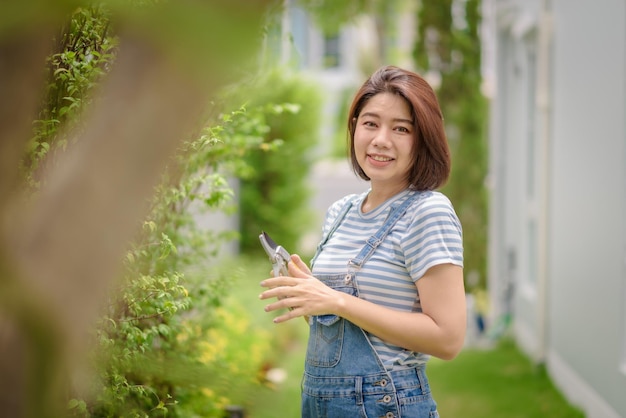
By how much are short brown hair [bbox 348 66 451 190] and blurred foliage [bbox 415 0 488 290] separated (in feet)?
25.4

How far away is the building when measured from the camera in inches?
178

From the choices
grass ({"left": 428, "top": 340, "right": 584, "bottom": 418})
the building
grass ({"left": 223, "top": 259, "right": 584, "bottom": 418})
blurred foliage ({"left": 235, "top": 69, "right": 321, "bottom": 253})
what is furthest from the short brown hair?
blurred foliage ({"left": 235, "top": 69, "right": 321, "bottom": 253})

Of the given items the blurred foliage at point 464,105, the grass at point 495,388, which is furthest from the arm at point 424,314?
the blurred foliage at point 464,105

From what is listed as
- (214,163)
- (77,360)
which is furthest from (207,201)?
(77,360)

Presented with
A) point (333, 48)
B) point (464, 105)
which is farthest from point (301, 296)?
point (333, 48)

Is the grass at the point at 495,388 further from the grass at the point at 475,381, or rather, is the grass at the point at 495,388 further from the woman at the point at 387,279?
the woman at the point at 387,279

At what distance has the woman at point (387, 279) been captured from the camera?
2.18 m

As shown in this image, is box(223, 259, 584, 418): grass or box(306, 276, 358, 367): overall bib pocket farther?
box(223, 259, 584, 418): grass

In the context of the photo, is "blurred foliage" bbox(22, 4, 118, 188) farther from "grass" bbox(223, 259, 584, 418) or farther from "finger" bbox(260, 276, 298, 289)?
"grass" bbox(223, 259, 584, 418)

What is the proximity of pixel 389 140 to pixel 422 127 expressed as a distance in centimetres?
10

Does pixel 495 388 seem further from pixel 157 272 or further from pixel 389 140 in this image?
pixel 389 140

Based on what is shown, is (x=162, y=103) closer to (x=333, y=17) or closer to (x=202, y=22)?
(x=202, y=22)

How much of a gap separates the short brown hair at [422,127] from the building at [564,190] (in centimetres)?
228

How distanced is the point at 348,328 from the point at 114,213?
1.43 meters
